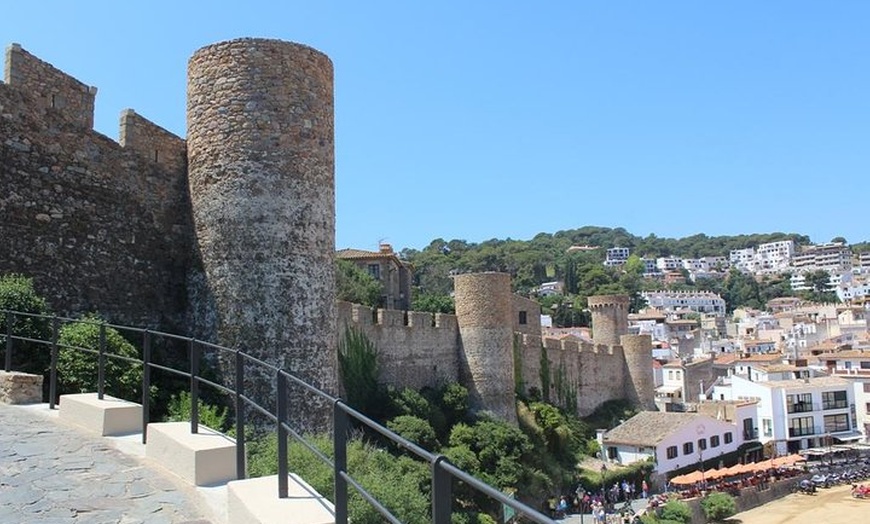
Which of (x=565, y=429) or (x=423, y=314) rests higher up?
(x=423, y=314)

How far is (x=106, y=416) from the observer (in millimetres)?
7254

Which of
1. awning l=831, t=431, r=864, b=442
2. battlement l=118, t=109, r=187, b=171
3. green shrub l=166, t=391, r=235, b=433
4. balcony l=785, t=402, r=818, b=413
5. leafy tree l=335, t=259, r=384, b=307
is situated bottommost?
awning l=831, t=431, r=864, b=442

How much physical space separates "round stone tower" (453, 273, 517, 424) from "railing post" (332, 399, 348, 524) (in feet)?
83.5

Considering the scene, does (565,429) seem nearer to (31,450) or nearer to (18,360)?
(18,360)

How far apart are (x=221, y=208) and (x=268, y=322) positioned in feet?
7.15

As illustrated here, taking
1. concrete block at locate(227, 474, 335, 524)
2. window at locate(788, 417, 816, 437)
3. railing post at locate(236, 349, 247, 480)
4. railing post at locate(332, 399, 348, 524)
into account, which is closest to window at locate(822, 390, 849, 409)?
window at locate(788, 417, 816, 437)

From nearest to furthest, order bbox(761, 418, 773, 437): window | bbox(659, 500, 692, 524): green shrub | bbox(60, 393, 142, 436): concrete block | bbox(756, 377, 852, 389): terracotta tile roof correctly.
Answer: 1. bbox(60, 393, 142, 436): concrete block
2. bbox(659, 500, 692, 524): green shrub
3. bbox(761, 418, 773, 437): window
4. bbox(756, 377, 852, 389): terracotta tile roof

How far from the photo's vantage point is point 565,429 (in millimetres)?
33219

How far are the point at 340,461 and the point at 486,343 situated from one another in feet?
84.4

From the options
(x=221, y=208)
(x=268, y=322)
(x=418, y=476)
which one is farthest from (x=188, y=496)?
(x=418, y=476)

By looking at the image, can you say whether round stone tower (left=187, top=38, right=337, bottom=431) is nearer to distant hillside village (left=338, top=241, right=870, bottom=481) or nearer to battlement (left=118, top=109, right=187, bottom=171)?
battlement (left=118, top=109, right=187, bottom=171)

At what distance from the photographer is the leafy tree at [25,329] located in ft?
34.2

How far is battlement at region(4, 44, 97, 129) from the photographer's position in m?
12.5

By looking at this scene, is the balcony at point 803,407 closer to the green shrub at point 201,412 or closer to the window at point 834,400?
the window at point 834,400
